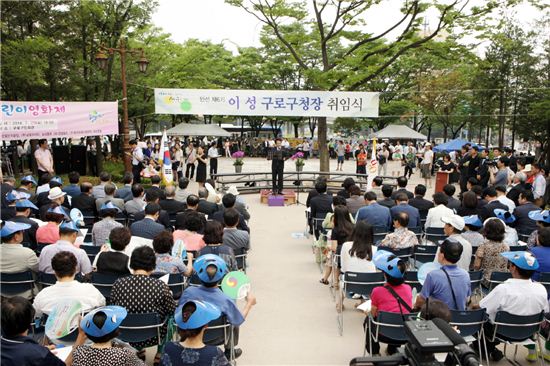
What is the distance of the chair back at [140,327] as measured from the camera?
13.0ft

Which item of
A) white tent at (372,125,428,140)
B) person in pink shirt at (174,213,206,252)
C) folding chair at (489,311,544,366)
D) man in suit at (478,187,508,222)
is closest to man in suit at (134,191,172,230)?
person in pink shirt at (174,213,206,252)

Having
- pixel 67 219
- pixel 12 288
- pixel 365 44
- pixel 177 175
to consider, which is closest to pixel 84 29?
pixel 177 175

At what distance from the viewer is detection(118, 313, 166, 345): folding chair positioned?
396cm

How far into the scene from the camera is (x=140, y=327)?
157 inches

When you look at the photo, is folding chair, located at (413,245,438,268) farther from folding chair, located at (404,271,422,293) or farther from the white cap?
folding chair, located at (404,271,422,293)

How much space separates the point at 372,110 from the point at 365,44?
484cm

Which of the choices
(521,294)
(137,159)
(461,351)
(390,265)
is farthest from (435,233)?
(137,159)

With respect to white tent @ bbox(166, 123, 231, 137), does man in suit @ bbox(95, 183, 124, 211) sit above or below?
below

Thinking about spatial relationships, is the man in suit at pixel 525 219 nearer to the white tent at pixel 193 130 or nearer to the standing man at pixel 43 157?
the standing man at pixel 43 157

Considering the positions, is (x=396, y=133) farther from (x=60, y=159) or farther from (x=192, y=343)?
(x=192, y=343)

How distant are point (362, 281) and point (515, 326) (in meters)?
1.64

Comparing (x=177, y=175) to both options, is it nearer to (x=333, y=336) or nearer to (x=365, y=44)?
(x=365, y=44)

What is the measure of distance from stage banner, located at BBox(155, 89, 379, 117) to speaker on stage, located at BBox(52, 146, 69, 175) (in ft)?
18.7

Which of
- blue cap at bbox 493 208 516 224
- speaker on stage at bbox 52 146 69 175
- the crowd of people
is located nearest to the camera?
the crowd of people
